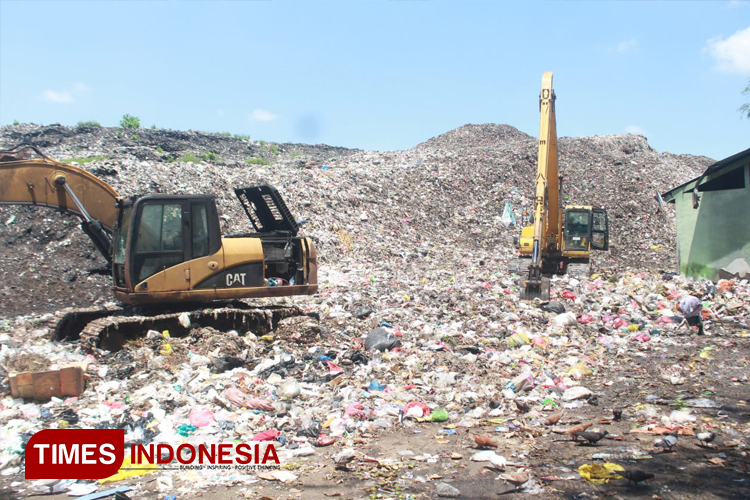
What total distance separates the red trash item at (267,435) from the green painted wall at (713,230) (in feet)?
35.7

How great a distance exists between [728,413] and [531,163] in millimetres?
21785

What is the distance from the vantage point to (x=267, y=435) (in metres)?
4.76

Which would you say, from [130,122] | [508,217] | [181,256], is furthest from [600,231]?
[130,122]

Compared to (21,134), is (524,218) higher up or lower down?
lower down

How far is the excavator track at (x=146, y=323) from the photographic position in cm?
675

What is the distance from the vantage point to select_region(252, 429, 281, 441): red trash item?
15.5 ft

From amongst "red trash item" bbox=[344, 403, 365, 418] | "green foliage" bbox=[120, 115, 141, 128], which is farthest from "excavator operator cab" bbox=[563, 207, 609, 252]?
"green foliage" bbox=[120, 115, 141, 128]

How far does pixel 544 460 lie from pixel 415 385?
2078 millimetres

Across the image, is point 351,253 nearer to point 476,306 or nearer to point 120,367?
point 476,306

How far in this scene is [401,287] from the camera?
1164cm

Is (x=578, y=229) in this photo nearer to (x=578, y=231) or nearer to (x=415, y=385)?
(x=578, y=231)

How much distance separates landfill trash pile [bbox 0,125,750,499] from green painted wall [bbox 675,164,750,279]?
120 cm

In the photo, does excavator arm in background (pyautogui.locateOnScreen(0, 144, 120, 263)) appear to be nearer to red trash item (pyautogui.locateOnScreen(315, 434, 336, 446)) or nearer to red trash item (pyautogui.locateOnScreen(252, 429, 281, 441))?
red trash item (pyautogui.locateOnScreen(252, 429, 281, 441))

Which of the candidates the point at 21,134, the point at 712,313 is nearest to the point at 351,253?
the point at 712,313
